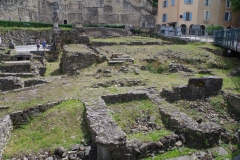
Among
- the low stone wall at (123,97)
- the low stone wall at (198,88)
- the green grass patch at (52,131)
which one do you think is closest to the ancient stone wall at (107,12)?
the low stone wall at (198,88)

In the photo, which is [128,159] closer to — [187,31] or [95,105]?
[95,105]

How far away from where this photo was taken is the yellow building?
108 ft

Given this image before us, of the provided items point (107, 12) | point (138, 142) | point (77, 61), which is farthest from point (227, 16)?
point (138, 142)

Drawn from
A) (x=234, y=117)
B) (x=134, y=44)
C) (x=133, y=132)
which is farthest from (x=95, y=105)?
(x=134, y=44)

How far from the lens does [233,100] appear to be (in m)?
9.45

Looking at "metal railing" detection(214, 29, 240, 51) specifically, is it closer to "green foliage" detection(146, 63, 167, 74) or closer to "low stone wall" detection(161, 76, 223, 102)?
"green foliage" detection(146, 63, 167, 74)

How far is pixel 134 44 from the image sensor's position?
76.5ft

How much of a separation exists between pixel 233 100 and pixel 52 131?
7.19m

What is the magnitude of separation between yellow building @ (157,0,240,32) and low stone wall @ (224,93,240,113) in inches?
1006

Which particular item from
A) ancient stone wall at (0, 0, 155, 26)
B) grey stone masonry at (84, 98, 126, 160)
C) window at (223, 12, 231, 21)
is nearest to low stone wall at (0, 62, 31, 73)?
grey stone masonry at (84, 98, 126, 160)

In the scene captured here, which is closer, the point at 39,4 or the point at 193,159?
the point at 193,159

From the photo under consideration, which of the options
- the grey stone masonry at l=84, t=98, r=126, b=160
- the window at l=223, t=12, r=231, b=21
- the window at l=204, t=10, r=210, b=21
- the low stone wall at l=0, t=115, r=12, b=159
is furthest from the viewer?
the window at l=223, t=12, r=231, b=21

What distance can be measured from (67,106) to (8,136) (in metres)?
2.00

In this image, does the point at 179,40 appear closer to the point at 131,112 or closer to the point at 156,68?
the point at 156,68
